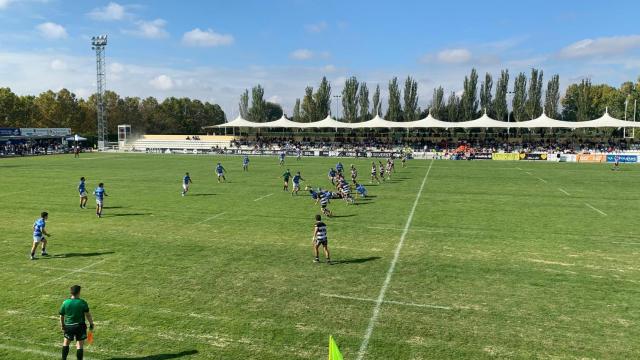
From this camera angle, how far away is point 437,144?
260 ft

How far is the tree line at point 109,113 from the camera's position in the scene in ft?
307

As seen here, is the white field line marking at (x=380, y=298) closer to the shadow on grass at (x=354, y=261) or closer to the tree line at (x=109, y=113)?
the shadow on grass at (x=354, y=261)

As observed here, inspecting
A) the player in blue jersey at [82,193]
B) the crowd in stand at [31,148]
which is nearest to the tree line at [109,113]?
the crowd in stand at [31,148]

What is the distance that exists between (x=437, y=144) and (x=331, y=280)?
6980 centimetres

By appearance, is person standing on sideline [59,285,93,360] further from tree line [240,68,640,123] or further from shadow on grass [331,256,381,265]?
tree line [240,68,640,123]

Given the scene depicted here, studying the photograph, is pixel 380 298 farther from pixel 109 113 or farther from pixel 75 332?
pixel 109 113

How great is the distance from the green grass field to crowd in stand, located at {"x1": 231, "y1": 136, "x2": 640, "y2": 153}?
47381mm

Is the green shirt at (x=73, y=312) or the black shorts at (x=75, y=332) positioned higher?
the green shirt at (x=73, y=312)

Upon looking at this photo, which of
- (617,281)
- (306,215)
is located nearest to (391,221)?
(306,215)

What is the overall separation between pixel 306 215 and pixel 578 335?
47.6 ft

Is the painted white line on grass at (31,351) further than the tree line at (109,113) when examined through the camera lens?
No

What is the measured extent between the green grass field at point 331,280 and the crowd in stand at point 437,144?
47.4 m

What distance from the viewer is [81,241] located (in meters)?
17.4

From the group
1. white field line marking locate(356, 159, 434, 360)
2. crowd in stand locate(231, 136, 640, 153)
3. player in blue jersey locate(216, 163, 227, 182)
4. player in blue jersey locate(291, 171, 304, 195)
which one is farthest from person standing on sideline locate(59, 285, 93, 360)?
crowd in stand locate(231, 136, 640, 153)
